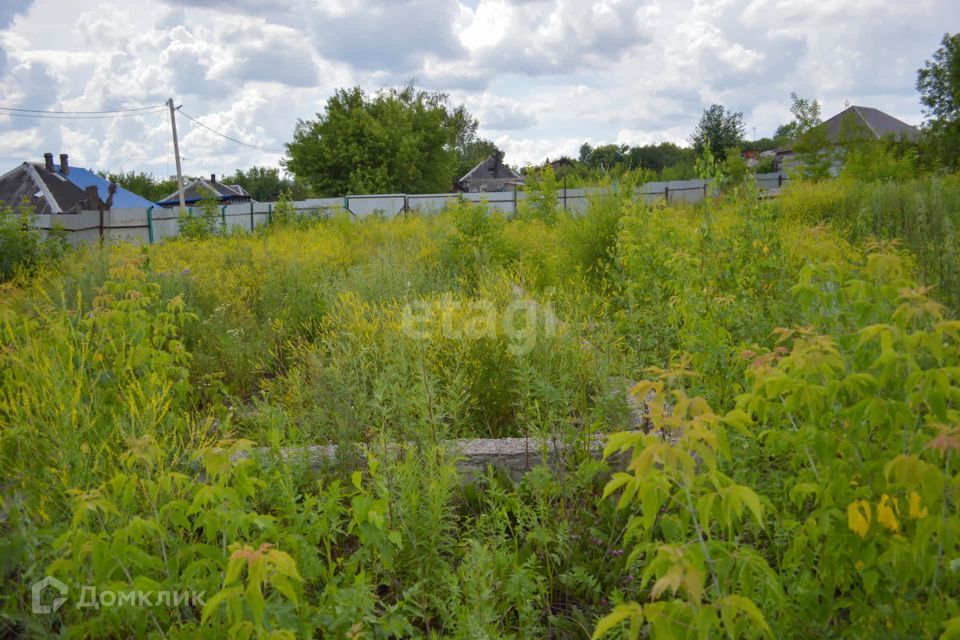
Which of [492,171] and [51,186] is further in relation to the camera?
[492,171]

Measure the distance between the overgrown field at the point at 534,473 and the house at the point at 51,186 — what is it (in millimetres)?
29415

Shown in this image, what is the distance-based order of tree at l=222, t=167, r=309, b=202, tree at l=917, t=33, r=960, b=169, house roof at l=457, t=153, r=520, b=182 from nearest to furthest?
tree at l=917, t=33, r=960, b=169 < house roof at l=457, t=153, r=520, b=182 < tree at l=222, t=167, r=309, b=202

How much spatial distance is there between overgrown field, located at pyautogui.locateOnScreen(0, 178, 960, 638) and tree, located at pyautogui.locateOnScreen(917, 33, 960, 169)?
24.6 metres

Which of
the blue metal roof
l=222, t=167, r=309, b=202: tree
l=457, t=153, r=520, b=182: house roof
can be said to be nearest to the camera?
the blue metal roof

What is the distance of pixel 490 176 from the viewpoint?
5547cm

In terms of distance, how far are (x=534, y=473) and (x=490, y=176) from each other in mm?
54467

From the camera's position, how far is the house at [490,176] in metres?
51.7

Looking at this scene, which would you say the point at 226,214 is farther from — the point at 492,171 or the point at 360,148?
the point at 492,171

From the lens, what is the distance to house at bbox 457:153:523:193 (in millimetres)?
51706

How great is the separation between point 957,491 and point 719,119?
33.9 meters

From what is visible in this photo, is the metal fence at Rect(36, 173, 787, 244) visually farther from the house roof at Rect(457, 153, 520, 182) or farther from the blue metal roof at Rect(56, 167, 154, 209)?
the house roof at Rect(457, 153, 520, 182)

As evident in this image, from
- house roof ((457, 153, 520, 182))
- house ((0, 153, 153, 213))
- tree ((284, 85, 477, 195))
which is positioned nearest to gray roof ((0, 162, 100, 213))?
house ((0, 153, 153, 213))

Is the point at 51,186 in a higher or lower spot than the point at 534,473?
higher

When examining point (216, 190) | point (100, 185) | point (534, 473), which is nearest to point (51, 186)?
point (100, 185)
